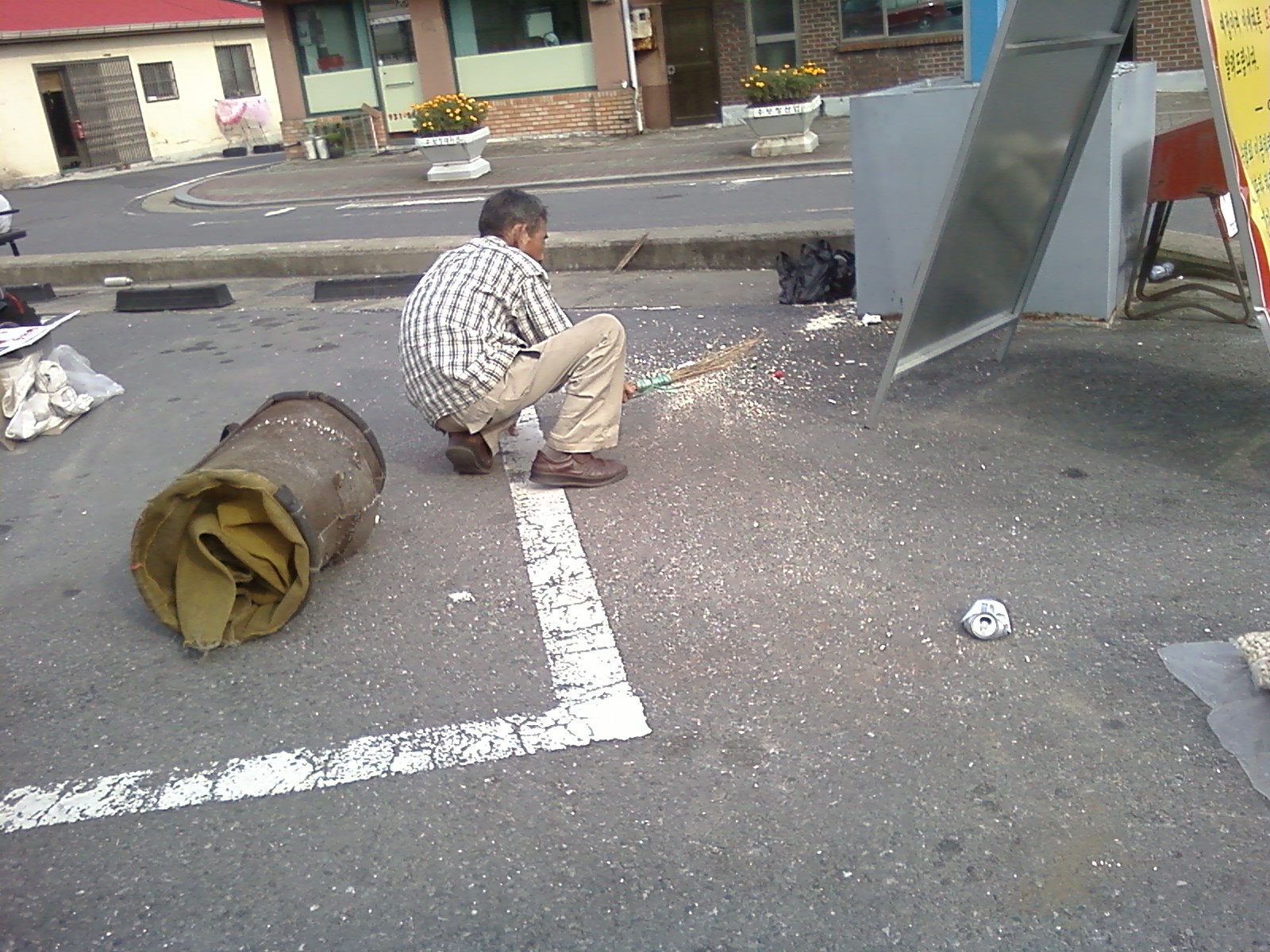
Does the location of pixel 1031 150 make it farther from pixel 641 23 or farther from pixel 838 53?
pixel 641 23

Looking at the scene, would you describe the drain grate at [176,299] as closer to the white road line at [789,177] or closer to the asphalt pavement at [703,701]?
the asphalt pavement at [703,701]

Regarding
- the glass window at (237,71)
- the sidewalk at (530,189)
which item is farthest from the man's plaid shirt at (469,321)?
the glass window at (237,71)

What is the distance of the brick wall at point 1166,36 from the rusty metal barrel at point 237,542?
1935 cm

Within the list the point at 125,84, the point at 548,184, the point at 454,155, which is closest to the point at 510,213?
the point at 548,184

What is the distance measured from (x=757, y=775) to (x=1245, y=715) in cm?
128

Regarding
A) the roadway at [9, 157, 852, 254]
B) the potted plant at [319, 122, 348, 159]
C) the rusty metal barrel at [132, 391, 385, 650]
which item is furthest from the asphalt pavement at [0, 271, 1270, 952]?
the potted plant at [319, 122, 348, 159]

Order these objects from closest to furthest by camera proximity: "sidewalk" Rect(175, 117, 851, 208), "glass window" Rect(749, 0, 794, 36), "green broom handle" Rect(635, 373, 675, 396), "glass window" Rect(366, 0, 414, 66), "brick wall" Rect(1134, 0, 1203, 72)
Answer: "green broom handle" Rect(635, 373, 675, 396) → "sidewalk" Rect(175, 117, 851, 208) → "brick wall" Rect(1134, 0, 1203, 72) → "glass window" Rect(749, 0, 794, 36) → "glass window" Rect(366, 0, 414, 66)

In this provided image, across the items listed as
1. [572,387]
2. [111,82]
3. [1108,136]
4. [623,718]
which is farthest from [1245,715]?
[111,82]

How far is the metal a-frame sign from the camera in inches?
164

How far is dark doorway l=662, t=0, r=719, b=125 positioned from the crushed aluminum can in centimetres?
2092

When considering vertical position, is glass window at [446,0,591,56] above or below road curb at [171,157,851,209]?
above

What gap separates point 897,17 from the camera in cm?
2167

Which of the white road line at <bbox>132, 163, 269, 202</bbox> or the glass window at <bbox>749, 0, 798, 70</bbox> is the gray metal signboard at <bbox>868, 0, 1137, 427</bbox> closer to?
the glass window at <bbox>749, 0, 798, 70</bbox>

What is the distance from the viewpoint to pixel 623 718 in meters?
3.47
